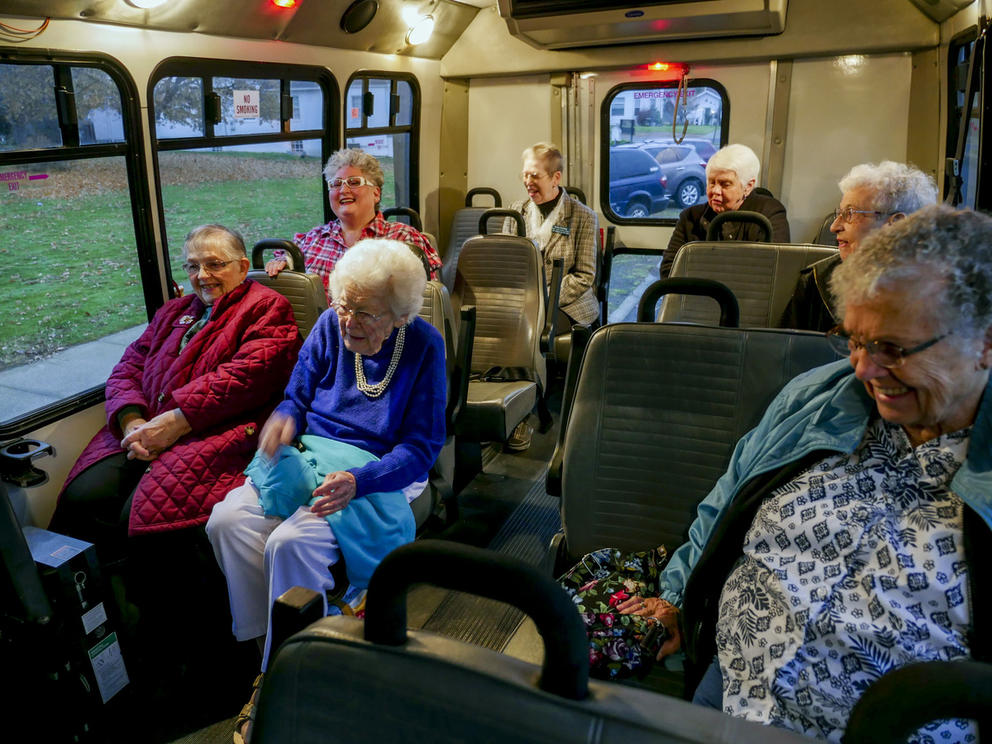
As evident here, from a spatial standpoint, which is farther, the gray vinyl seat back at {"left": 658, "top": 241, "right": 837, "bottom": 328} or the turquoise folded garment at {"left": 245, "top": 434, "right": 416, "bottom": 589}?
the gray vinyl seat back at {"left": 658, "top": 241, "right": 837, "bottom": 328}

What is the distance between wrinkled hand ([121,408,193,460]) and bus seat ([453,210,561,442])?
5.58ft

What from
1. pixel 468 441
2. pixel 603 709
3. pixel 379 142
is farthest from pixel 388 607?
pixel 379 142

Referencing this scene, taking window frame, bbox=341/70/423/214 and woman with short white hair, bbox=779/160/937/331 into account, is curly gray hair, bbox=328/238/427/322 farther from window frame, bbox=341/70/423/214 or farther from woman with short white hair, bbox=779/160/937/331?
window frame, bbox=341/70/423/214

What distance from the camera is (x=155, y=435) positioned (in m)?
2.69

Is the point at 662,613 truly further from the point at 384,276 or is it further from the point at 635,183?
the point at 635,183

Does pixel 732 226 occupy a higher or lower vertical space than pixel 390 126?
lower

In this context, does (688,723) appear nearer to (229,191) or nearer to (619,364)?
(619,364)

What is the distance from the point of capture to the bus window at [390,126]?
5.17 metres

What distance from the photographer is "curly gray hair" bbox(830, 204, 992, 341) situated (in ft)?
4.11

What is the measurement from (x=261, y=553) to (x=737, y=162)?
3.01m

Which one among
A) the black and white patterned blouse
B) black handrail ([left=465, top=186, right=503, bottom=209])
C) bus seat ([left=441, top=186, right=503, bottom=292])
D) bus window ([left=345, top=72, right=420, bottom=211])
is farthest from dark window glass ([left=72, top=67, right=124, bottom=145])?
black handrail ([left=465, top=186, right=503, bottom=209])

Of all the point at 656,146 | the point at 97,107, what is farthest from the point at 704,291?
the point at 656,146

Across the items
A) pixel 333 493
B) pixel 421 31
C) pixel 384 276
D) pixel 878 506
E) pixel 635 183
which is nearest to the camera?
pixel 878 506

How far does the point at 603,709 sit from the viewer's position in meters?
0.80
